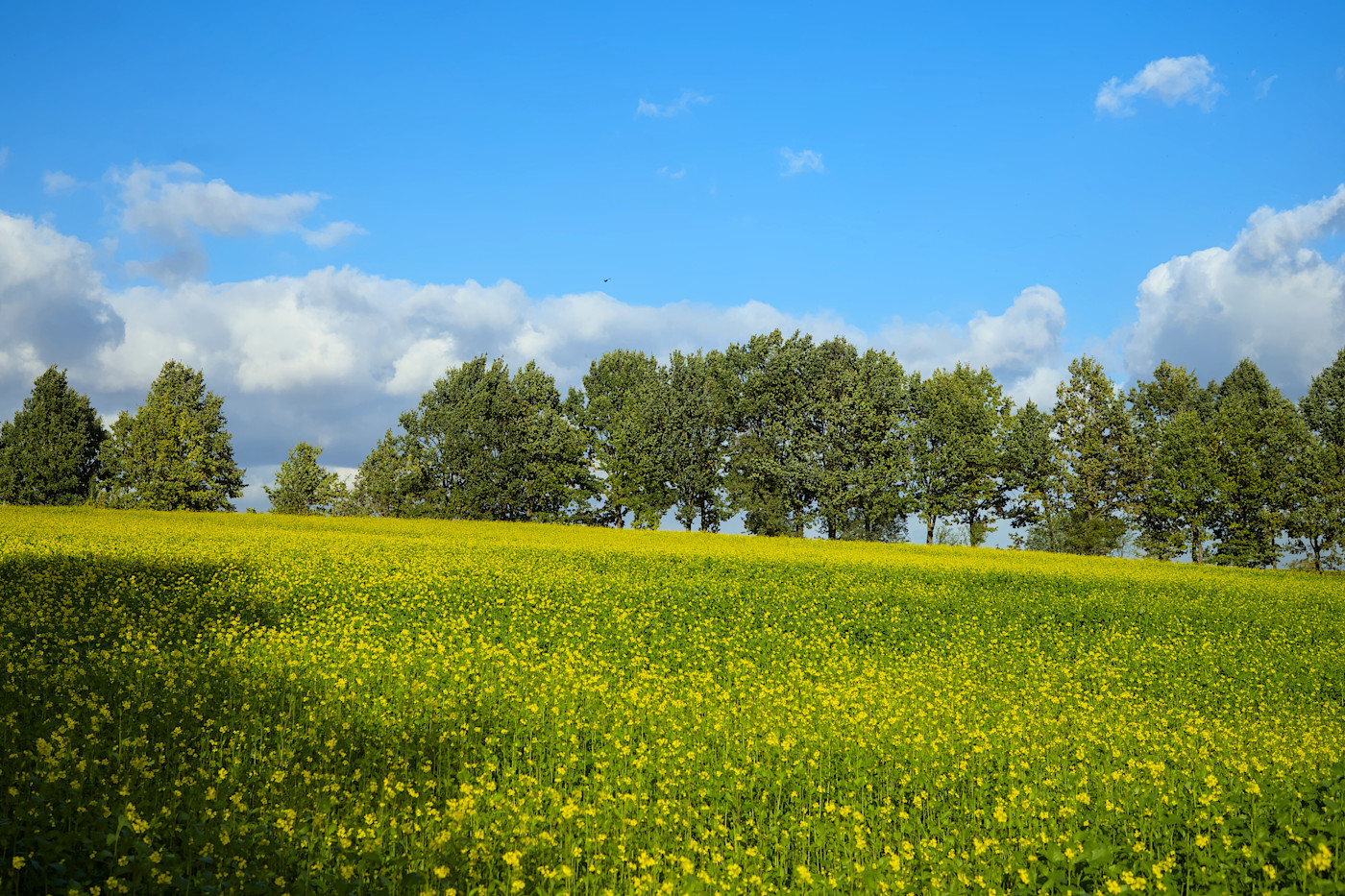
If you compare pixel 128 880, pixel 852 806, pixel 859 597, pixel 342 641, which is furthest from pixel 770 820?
pixel 859 597

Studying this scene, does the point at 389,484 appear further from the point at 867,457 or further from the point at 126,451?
the point at 867,457

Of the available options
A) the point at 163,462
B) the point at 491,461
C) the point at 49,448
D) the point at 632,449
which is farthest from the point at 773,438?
the point at 49,448

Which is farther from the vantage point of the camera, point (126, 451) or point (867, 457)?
point (126, 451)

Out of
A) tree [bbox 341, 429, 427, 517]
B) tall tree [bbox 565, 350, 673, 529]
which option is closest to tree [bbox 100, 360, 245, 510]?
tree [bbox 341, 429, 427, 517]

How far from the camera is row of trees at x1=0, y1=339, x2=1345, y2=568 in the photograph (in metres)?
52.8

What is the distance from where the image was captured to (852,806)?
828cm

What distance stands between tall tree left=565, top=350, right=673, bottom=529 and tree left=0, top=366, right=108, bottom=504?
4261 centimetres

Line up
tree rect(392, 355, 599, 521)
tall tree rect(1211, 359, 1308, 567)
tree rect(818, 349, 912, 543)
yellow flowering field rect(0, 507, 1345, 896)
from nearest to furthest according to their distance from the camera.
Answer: yellow flowering field rect(0, 507, 1345, 896), tall tree rect(1211, 359, 1308, 567), tree rect(818, 349, 912, 543), tree rect(392, 355, 599, 521)

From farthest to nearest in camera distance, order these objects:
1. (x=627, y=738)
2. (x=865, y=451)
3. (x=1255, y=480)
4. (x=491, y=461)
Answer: (x=491, y=461)
(x=865, y=451)
(x=1255, y=480)
(x=627, y=738)

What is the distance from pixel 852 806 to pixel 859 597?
47.0 feet

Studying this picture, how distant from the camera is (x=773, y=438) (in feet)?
193

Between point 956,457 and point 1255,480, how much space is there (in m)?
18.2

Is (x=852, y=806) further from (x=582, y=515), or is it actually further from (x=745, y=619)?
(x=582, y=515)

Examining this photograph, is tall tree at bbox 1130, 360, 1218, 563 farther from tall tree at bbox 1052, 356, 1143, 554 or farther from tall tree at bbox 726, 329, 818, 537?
tall tree at bbox 726, 329, 818, 537
